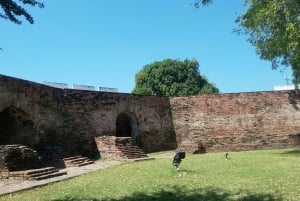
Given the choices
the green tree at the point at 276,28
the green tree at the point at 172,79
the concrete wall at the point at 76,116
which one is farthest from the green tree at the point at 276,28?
the green tree at the point at 172,79

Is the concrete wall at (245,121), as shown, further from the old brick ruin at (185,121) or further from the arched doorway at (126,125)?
the arched doorway at (126,125)

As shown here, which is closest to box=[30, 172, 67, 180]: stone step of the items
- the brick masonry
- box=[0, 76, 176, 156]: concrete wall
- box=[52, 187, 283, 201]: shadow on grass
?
box=[52, 187, 283, 201]: shadow on grass

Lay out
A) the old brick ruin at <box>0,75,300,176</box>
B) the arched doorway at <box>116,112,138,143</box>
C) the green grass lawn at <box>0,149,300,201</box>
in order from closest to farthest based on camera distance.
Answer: the green grass lawn at <box>0,149,300,201</box> < the old brick ruin at <box>0,75,300,176</box> < the arched doorway at <box>116,112,138,143</box>

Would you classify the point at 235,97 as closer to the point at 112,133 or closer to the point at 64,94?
the point at 112,133

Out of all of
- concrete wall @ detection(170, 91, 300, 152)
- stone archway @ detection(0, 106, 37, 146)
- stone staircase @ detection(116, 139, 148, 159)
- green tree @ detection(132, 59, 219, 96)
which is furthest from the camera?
green tree @ detection(132, 59, 219, 96)

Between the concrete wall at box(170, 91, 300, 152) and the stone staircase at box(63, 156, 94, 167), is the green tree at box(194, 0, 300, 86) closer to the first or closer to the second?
the concrete wall at box(170, 91, 300, 152)

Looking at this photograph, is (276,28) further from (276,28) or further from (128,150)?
(128,150)

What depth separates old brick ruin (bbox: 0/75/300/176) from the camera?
1712cm

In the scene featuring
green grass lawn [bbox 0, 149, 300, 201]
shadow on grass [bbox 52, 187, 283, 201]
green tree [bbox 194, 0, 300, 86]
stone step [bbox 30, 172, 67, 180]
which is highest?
green tree [bbox 194, 0, 300, 86]

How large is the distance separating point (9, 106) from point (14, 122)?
1.29 meters

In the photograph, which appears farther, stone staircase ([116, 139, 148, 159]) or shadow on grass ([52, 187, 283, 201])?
stone staircase ([116, 139, 148, 159])

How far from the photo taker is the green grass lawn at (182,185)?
762cm

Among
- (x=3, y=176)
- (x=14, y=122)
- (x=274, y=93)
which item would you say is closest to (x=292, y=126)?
(x=274, y=93)

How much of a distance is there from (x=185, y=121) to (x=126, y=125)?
3081 millimetres
